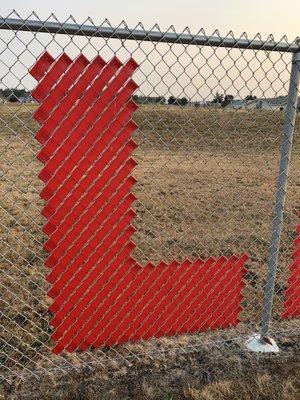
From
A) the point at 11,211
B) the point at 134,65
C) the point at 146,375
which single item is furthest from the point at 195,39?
the point at 11,211

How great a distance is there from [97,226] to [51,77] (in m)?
0.82

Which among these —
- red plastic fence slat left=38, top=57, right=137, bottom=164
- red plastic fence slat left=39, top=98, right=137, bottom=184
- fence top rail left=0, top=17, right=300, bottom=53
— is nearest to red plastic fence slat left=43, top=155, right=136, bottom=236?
red plastic fence slat left=39, top=98, right=137, bottom=184

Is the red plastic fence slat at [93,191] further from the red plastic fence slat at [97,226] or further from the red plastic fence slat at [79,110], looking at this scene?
the red plastic fence slat at [79,110]

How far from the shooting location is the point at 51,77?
2.22 meters

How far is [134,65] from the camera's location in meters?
2.38

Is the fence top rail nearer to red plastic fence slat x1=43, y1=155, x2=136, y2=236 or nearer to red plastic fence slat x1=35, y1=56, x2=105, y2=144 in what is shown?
red plastic fence slat x1=35, y1=56, x2=105, y2=144

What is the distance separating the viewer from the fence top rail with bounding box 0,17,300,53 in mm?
1999

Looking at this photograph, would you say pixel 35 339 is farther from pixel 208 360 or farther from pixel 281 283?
pixel 281 283

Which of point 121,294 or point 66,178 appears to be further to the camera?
point 121,294

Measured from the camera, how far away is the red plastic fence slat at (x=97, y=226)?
2318 mm

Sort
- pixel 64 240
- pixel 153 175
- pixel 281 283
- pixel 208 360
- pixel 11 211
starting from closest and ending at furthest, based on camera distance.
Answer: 1. pixel 64 240
2. pixel 208 360
3. pixel 281 283
4. pixel 11 211
5. pixel 153 175

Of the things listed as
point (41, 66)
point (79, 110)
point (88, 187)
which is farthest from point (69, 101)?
point (88, 187)

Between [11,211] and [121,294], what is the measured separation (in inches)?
135

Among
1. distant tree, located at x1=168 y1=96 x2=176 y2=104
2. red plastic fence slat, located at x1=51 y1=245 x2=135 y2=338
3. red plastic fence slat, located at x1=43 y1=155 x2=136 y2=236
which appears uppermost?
distant tree, located at x1=168 y1=96 x2=176 y2=104
